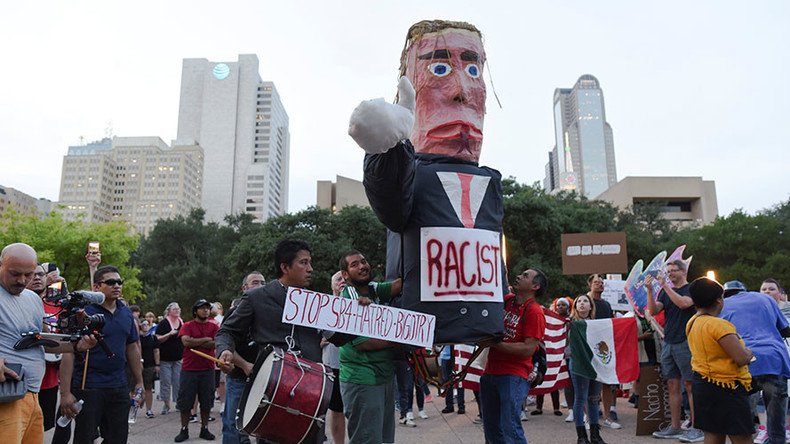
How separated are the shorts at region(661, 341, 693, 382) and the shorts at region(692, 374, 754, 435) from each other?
6.55 ft

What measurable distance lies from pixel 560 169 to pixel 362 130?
673 ft

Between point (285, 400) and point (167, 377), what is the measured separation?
7.55 metres

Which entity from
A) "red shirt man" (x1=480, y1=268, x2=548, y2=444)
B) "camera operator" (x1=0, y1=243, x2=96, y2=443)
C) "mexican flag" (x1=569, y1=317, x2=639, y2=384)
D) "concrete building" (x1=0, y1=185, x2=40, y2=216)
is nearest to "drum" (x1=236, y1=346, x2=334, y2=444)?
"red shirt man" (x1=480, y1=268, x2=548, y2=444)

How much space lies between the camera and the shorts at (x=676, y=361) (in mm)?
6105

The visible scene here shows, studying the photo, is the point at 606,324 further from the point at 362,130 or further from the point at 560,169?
the point at 560,169

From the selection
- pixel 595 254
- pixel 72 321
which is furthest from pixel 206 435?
pixel 595 254

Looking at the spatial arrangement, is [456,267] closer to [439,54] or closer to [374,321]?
[374,321]

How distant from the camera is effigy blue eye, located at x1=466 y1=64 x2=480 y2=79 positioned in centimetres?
371

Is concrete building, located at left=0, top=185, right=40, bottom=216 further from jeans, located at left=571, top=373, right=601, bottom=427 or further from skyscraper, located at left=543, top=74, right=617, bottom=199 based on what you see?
skyscraper, located at left=543, top=74, right=617, bottom=199

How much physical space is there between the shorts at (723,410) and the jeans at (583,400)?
1862mm

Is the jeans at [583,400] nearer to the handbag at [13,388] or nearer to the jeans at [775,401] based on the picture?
the jeans at [775,401]

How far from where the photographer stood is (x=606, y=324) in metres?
7.51

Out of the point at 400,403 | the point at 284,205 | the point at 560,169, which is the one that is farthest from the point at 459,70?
the point at 560,169

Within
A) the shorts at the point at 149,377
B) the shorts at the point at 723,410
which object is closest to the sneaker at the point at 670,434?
the shorts at the point at 723,410
